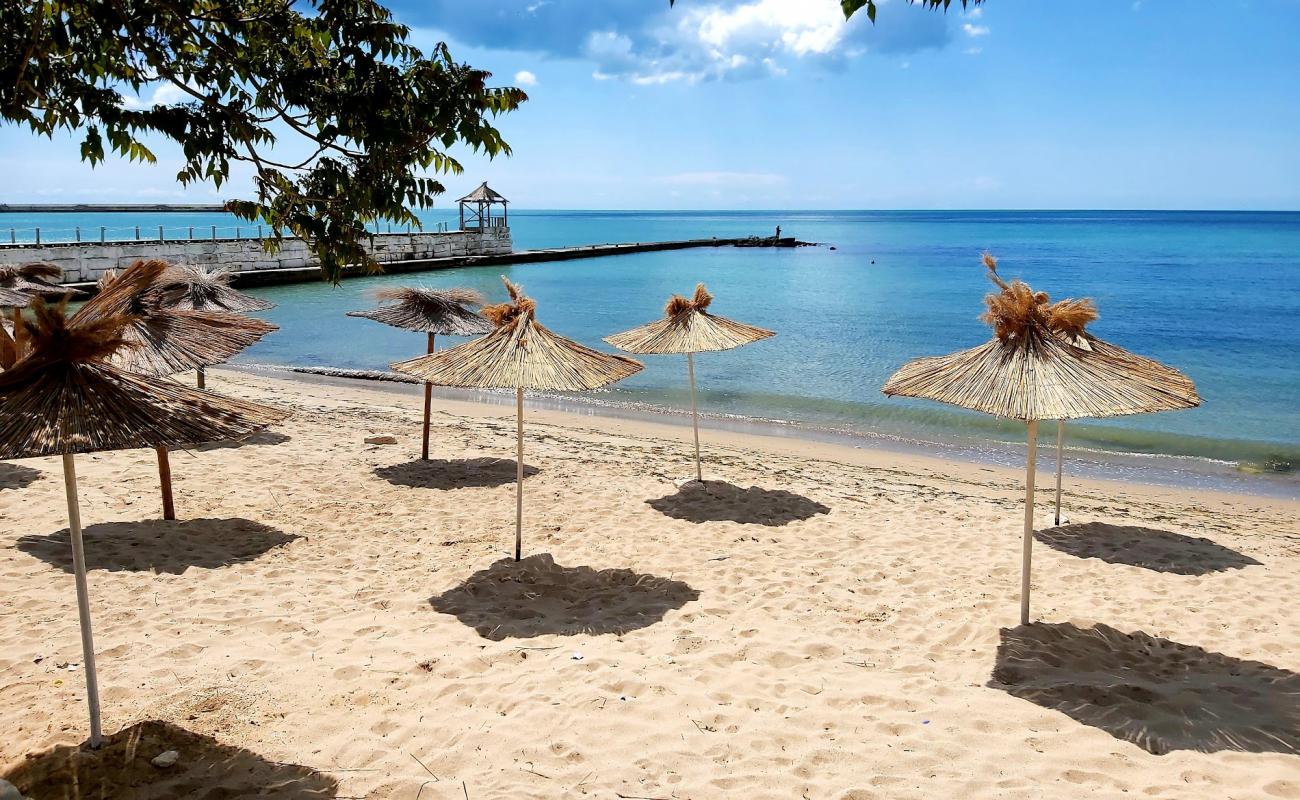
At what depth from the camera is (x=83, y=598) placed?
366 centimetres

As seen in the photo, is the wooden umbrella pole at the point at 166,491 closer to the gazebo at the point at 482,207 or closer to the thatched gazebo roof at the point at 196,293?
the thatched gazebo roof at the point at 196,293

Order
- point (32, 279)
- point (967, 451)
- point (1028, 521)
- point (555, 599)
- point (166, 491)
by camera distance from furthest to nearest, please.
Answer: point (32, 279), point (967, 451), point (166, 491), point (555, 599), point (1028, 521)

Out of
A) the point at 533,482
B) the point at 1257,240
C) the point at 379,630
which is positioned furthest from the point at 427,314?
the point at 1257,240

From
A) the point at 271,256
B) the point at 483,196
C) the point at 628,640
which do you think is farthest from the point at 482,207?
the point at 628,640

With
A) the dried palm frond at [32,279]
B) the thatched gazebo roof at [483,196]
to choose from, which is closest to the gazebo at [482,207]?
the thatched gazebo roof at [483,196]

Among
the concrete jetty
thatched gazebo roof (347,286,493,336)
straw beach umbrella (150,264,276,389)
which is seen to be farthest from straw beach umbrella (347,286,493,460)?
the concrete jetty

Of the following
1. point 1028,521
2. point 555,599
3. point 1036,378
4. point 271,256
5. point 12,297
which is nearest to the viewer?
point 1036,378

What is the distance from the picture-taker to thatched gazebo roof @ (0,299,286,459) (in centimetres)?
319

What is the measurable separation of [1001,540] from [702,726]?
4422 millimetres

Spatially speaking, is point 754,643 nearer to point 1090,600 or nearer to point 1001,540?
point 1090,600

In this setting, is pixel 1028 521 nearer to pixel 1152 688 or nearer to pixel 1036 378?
pixel 1036 378

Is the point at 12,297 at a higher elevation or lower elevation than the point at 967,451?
higher

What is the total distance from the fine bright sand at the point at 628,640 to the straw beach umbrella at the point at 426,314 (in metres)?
1.63

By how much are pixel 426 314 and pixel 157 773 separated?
6.92 m
